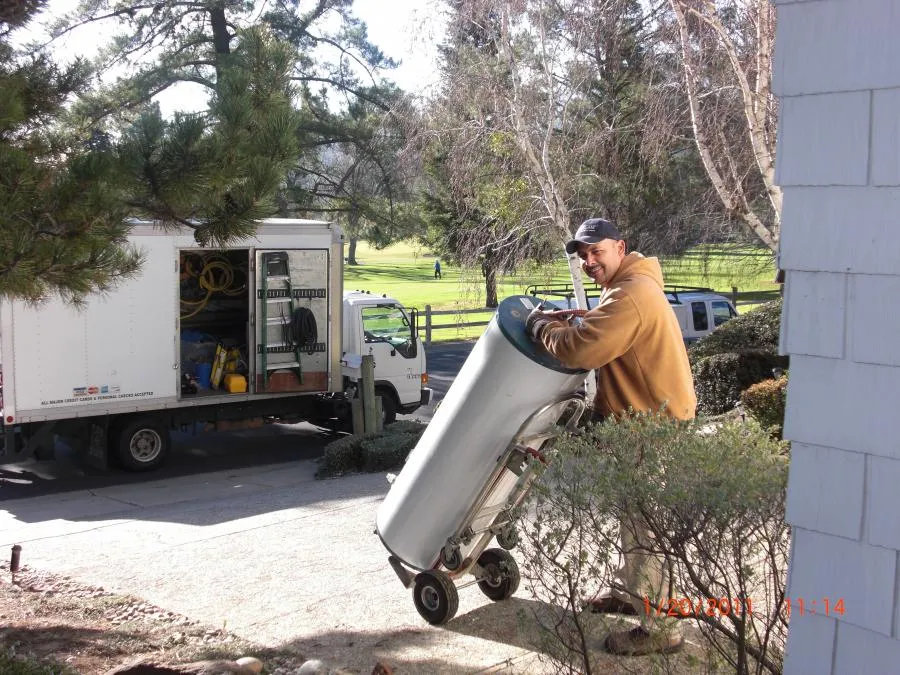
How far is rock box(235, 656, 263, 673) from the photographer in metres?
4.62

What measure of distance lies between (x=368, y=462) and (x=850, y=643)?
313 inches

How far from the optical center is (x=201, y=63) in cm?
2091

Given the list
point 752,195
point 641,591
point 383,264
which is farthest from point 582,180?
point 383,264

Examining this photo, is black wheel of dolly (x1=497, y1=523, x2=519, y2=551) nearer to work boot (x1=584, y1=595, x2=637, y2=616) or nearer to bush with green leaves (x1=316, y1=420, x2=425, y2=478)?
work boot (x1=584, y1=595, x2=637, y2=616)

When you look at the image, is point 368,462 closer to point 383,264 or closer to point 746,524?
point 746,524

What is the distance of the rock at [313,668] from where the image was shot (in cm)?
439

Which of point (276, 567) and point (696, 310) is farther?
point (696, 310)

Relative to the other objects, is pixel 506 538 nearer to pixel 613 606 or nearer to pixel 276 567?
pixel 613 606

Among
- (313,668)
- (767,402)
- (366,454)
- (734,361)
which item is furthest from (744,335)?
(313,668)

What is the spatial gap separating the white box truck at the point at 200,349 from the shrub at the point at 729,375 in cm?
409

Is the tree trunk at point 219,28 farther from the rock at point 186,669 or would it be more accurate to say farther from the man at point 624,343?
the rock at point 186,669

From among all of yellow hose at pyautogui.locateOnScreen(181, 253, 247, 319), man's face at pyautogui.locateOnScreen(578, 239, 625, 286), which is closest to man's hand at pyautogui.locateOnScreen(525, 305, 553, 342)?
man's face at pyautogui.locateOnScreen(578, 239, 625, 286)

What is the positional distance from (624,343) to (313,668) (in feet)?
6.47

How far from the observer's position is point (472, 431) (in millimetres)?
4969
